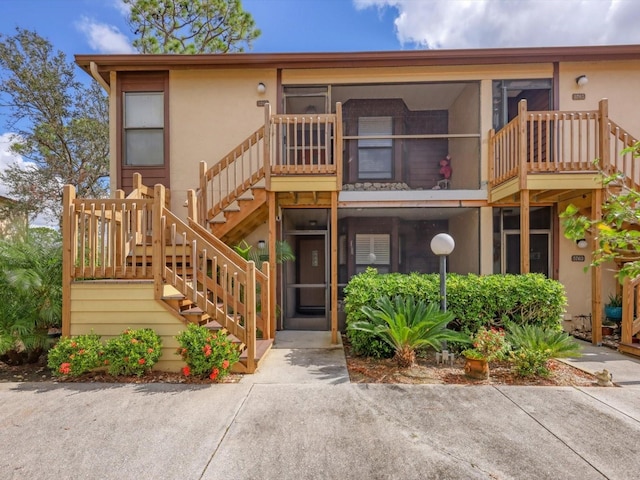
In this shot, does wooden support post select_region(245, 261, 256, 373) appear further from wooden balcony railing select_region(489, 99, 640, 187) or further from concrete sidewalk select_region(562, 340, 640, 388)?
wooden balcony railing select_region(489, 99, 640, 187)

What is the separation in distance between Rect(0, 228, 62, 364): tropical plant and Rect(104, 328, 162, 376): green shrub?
4.06 feet

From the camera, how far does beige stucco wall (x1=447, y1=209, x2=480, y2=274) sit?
6.89 m

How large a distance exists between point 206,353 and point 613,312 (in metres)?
7.55

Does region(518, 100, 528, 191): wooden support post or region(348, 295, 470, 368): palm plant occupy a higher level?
region(518, 100, 528, 191): wooden support post

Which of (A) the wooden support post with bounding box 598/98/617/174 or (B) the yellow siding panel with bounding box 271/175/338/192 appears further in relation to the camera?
(B) the yellow siding panel with bounding box 271/175/338/192

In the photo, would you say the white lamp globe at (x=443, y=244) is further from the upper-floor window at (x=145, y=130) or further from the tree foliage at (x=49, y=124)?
the tree foliage at (x=49, y=124)

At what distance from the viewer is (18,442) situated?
8.54ft

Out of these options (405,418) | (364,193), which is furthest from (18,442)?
(364,193)

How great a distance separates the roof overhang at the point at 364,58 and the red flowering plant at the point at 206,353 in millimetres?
5726

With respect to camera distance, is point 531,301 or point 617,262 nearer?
point 531,301

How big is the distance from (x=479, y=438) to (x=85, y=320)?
4870 mm

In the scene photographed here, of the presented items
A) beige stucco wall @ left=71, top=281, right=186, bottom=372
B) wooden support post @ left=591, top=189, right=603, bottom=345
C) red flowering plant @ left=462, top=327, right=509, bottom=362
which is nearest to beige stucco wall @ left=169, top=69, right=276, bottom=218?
beige stucco wall @ left=71, top=281, right=186, bottom=372

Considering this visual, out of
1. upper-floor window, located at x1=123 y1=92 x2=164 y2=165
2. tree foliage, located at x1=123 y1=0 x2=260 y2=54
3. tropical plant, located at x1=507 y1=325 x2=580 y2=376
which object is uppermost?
tree foliage, located at x1=123 y1=0 x2=260 y2=54

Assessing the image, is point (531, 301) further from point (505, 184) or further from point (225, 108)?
point (225, 108)
